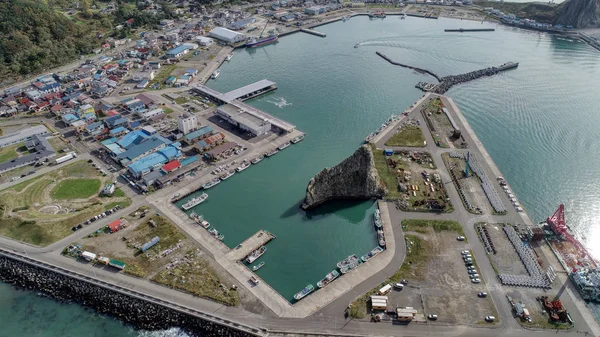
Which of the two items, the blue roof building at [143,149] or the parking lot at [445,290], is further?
the blue roof building at [143,149]

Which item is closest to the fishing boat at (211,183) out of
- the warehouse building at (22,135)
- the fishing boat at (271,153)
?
the fishing boat at (271,153)

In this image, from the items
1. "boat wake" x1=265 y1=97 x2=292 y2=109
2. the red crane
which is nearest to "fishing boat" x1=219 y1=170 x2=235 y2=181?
"boat wake" x1=265 y1=97 x2=292 y2=109

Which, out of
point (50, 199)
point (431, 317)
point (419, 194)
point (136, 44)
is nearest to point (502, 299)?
point (431, 317)

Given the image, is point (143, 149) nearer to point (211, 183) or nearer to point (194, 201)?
point (211, 183)

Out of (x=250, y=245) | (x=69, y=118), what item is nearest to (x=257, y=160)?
(x=250, y=245)

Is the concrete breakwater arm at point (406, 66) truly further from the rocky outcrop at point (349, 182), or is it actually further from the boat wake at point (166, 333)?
the boat wake at point (166, 333)

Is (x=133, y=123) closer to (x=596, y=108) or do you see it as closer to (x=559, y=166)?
(x=559, y=166)
